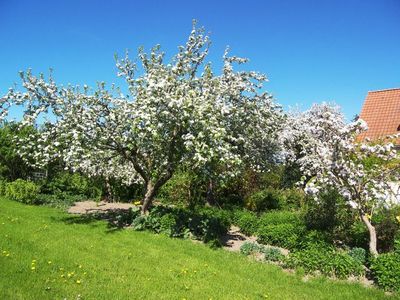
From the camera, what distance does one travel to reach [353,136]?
9562 millimetres

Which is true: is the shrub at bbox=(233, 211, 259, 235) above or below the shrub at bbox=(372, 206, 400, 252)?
below

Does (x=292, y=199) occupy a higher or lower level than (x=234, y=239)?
higher

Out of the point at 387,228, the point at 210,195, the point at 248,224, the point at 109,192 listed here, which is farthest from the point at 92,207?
the point at 387,228

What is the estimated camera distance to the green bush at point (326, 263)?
906cm

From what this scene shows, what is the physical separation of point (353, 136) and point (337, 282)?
3536mm

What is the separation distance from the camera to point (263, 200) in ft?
60.5

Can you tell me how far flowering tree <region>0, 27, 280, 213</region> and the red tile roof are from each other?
12.6m

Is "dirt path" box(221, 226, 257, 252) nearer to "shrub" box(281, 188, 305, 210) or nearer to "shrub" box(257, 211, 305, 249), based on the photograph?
"shrub" box(257, 211, 305, 249)

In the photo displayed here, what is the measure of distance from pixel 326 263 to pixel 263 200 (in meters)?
9.27

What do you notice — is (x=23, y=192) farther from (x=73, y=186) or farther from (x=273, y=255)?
(x=273, y=255)

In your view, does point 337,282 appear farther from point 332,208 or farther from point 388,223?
point 332,208

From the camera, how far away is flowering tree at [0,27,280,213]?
34.0 feet

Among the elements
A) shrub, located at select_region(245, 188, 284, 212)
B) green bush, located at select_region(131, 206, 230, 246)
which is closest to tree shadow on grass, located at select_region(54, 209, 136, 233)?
green bush, located at select_region(131, 206, 230, 246)

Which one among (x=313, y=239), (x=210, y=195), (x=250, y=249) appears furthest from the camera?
(x=210, y=195)
